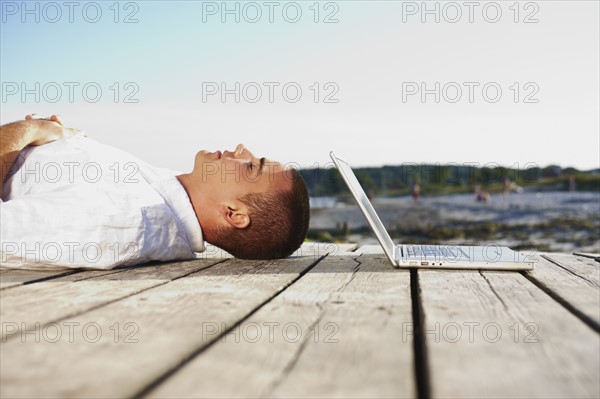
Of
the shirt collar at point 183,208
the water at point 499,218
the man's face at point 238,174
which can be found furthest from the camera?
the water at point 499,218

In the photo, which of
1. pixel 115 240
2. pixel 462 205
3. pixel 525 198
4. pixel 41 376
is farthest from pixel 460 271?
pixel 525 198

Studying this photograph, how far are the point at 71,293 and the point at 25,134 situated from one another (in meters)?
1.61

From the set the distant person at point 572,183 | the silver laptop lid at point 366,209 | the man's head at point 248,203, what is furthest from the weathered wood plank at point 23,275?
the distant person at point 572,183

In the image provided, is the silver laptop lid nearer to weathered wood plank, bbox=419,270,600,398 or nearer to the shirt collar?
weathered wood plank, bbox=419,270,600,398

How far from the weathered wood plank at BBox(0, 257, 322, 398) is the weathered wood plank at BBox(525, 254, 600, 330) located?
3.29 feet

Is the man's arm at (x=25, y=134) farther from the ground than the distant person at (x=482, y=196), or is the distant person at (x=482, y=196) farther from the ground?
the man's arm at (x=25, y=134)

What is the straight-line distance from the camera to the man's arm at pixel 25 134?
3.20 m

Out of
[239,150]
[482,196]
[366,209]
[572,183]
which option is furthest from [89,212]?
[572,183]

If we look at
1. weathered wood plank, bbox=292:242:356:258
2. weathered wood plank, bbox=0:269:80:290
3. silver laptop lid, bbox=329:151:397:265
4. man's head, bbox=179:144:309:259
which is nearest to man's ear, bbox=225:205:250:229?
man's head, bbox=179:144:309:259

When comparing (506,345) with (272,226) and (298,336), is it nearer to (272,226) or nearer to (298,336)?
(298,336)

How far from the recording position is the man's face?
120 inches

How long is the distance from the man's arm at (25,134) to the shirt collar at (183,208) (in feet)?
2.49

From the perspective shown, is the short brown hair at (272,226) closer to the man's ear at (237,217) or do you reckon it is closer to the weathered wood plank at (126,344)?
the man's ear at (237,217)

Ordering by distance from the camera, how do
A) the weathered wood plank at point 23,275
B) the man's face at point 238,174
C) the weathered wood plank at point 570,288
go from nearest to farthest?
the weathered wood plank at point 570,288, the weathered wood plank at point 23,275, the man's face at point 238,174
